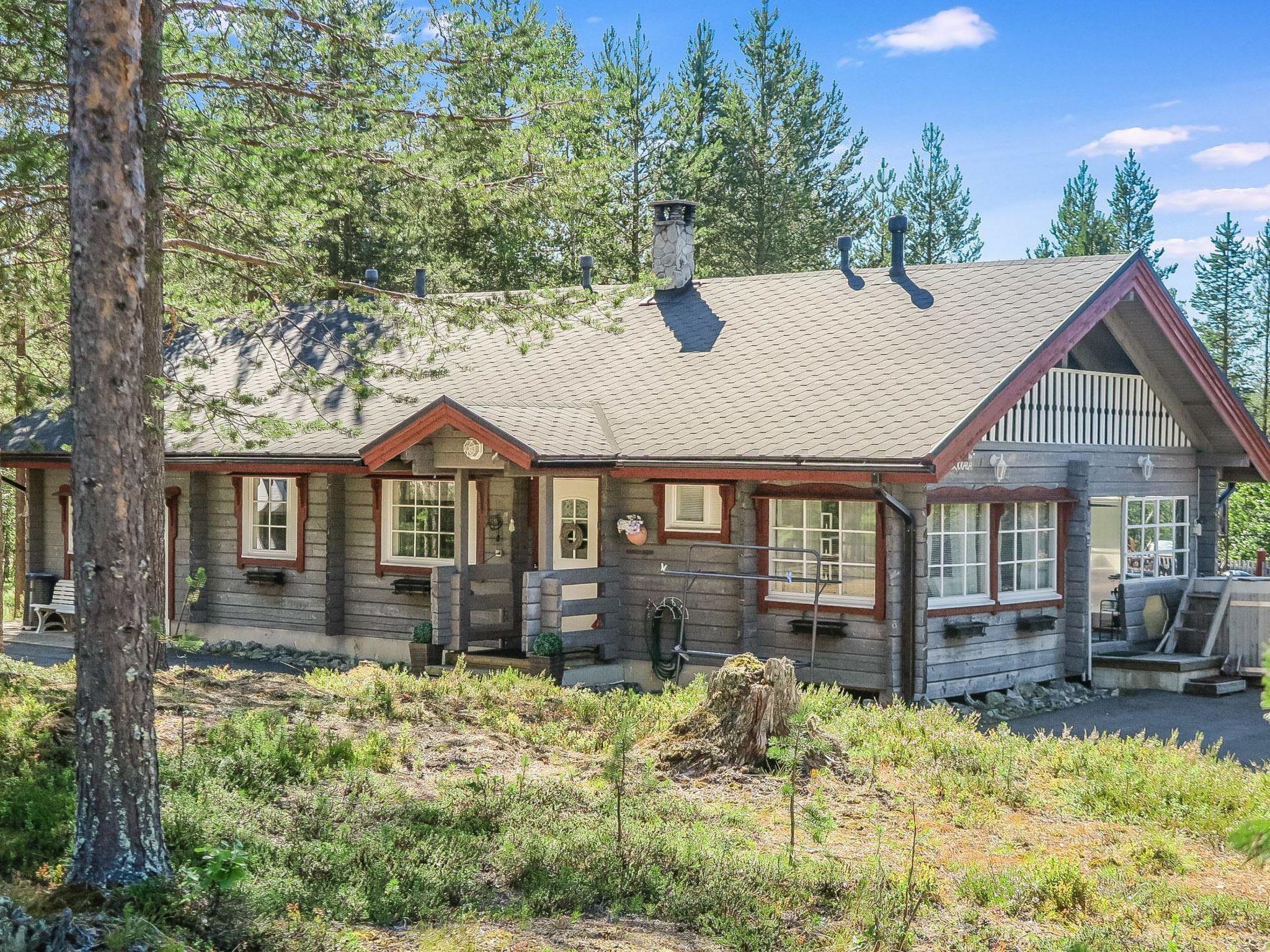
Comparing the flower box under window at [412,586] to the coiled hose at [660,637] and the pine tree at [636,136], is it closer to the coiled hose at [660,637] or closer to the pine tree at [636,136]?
the coiled hose at [660,637]

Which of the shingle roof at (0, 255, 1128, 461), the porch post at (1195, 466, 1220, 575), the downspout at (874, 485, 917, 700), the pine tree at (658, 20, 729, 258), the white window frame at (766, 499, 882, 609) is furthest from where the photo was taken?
the pine tree at (658, 20, 729, 258)

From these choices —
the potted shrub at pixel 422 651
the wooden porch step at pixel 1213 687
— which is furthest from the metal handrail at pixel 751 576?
the wooden porch step at pixel 1213 687

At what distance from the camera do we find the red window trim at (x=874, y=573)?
13445mm

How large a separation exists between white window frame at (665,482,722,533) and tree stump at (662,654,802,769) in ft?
15.2

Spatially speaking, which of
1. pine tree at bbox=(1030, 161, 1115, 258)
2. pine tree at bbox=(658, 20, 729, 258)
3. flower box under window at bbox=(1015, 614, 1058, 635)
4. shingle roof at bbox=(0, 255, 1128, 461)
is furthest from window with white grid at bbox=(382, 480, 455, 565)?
pine tree at bbox=(1030, 161, 1115, 258)

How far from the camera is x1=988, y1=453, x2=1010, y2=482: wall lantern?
47.7 ft

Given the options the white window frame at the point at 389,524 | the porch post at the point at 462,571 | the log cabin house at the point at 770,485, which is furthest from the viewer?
the white window frame at the point at 389,524

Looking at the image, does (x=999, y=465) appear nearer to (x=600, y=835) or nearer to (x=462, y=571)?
(x=462, y=571)

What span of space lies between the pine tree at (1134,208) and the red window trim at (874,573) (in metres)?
33.2

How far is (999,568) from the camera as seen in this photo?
14.6 meters

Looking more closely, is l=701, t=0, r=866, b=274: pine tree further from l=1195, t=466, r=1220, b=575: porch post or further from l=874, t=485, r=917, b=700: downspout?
l=874, t=485, r=917, b=700: downspout

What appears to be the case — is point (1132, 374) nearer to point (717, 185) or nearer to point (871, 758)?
point (871, 758)

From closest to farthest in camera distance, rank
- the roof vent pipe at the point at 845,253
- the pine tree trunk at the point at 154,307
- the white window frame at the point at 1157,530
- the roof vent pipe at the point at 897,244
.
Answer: the pine tree trunk at the point at 154,307, the white window frame at the point at 1157,530, the roof vent pipe at the point at 897,244, the roof vent pipe at the point at 845,253

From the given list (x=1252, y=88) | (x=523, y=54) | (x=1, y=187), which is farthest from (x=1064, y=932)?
(x=1252, y=88)
